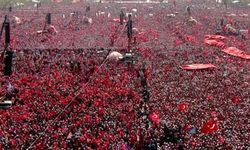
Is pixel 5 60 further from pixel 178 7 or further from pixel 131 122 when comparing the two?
pixel 178 7

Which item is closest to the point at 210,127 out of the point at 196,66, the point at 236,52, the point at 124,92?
the point at 124,92

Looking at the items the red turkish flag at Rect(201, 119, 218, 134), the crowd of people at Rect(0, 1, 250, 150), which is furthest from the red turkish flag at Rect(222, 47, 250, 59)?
the red turkish flag at Rect(201, 119, 218, 134)

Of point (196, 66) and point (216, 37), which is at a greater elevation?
point (216, 37)

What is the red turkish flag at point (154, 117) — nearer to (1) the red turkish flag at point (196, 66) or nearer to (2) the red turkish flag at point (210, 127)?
(2) the red turkish flag at point (210, 127)

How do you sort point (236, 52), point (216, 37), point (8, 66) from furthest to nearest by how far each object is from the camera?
point (216, 37), point (236, 52), point (8, 66)

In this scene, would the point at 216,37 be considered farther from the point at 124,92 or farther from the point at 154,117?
the point at 154,117

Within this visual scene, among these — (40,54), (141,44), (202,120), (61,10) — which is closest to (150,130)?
(202,120)

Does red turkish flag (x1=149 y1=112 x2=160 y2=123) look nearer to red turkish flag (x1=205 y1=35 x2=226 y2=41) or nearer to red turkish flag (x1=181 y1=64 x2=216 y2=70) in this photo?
red turkish flag (x1=181 y1=64 x2=216 y2=70)

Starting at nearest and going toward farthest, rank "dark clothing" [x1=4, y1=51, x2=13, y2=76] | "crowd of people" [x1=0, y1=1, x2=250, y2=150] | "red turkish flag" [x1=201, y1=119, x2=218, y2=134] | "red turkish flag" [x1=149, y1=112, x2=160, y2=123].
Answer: "crowd of people" [x1=0, y1=1, x2=250, y2=150] → "red turkish flag" [x1=201, y1=119, x2=218, y2=134] → "red turkish flag" [x1=149, y1=112, x2=160, y2=123] → "dark clothing" [x1=4, y1=51, x2=13, y2=76]
